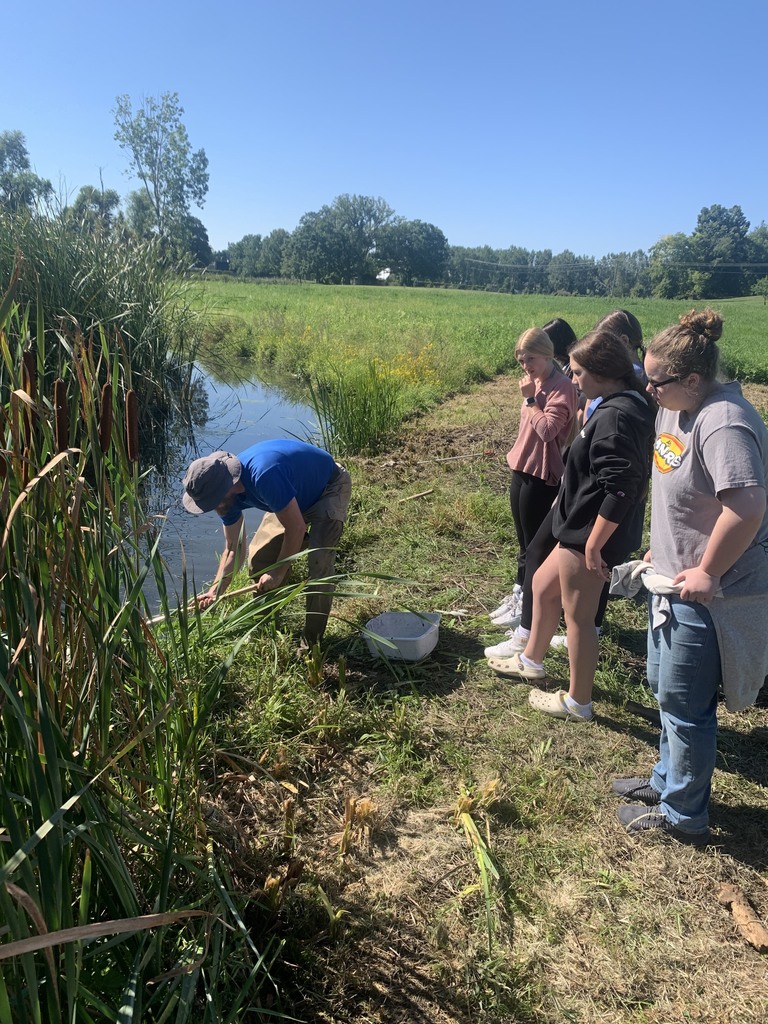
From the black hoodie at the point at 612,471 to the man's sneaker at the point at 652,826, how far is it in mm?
989

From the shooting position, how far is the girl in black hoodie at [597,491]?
2594 millimetres

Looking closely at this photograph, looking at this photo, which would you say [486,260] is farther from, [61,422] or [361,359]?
[61,422]

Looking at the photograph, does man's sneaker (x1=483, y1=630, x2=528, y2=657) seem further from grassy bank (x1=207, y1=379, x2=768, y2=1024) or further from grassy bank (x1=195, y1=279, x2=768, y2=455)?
grassy bank (x1=195, y1=279, x2=768, y2=455)

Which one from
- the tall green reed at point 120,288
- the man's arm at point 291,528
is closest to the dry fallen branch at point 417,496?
the man's arm at point 291,528

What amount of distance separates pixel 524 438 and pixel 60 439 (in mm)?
2765

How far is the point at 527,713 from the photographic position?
10.5 feet

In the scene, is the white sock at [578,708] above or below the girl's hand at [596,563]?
below

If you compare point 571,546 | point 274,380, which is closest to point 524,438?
point 571,546

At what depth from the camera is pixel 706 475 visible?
2.06 metres

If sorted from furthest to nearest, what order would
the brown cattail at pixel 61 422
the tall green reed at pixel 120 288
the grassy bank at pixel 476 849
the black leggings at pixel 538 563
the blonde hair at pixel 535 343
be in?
the tall green reed at pixel 120 288 → the blonde hair at pixel 535 343 → the black leggings at pixel 538 563 → the grassy bank at pixel 476 849 → the brown cattail at pixel 61 422

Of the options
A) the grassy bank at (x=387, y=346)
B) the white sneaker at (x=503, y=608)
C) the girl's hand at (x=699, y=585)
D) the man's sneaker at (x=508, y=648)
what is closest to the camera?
the girl's hand at (x=699, y=585)

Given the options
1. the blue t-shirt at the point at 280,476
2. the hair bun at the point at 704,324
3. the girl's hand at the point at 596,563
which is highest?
the hair bun at the point at 704,324

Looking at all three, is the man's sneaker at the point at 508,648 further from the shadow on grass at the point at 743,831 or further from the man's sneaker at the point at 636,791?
the shadow on grass at the point at 743,831

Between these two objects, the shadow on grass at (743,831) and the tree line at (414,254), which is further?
the tree line at (414,254)
